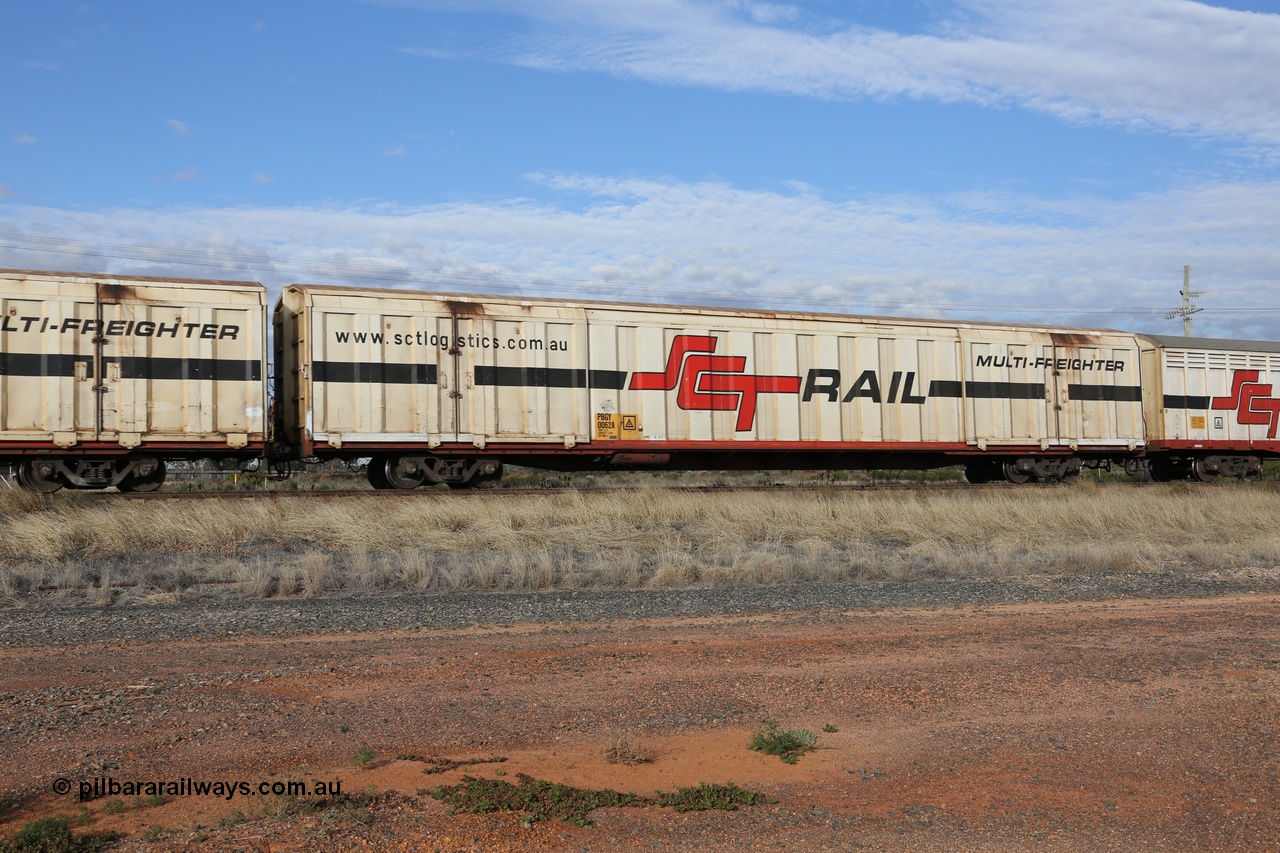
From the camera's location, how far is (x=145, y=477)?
15617 mm

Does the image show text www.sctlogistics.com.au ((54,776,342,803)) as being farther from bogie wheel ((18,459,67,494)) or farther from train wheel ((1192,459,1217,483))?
train wheel ((1192,459,1217,483))

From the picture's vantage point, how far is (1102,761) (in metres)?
4.38

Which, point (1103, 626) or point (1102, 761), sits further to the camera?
point (1103, 626)

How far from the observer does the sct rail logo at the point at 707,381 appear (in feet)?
58.9

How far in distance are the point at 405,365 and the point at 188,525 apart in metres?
5.18

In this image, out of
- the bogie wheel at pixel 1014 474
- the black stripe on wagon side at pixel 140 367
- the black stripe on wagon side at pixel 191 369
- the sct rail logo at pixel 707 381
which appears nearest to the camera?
the black stripe on wagon side at pixel 140 367

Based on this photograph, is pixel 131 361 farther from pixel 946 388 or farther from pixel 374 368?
pixel 946 388

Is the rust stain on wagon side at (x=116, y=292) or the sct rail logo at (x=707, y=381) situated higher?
the rust stain on wagon side at (x=116, y=292)

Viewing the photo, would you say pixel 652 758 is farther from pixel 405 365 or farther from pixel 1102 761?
pixel 405 365

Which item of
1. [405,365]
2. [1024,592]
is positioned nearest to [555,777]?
[1024,592]

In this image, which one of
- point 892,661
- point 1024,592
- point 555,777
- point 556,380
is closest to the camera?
point 555,777

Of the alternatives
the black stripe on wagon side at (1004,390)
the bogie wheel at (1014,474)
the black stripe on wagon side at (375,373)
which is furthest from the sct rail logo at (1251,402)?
the black stripe on wagon side at (375,373)

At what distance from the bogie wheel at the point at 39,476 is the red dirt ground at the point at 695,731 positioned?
988cm

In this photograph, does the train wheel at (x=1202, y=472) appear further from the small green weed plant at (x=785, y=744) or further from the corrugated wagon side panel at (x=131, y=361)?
the small green weed plant at (x=785, y=744)
